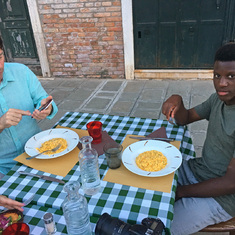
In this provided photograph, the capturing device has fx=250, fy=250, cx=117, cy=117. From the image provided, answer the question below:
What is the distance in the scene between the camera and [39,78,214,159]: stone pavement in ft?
13.1

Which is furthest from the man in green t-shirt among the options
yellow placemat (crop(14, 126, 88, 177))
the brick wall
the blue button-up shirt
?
the brick wall

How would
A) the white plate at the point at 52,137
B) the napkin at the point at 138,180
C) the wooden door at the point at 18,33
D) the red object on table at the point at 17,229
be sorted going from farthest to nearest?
1. the wooden door at the point at 18,33
2. the white plate at the point at 52,137
3. the napkin at the point at 138,180
4. the red object on table at the point at 17,229

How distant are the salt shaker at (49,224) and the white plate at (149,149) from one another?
48cm

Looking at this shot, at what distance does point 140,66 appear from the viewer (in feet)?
17.1

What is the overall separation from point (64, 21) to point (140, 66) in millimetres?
1782

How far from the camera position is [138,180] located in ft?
4.41

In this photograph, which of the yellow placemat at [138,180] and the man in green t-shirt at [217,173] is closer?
the yellow placemat at [138,180]

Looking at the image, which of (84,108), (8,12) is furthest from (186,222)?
(8,12)

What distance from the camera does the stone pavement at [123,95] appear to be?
4004mm

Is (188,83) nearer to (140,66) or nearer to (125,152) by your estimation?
(140,66)

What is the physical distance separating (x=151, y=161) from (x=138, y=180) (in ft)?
0.46

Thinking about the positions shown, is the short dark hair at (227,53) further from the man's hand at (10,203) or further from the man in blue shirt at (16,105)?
the man's hand at (10,203)

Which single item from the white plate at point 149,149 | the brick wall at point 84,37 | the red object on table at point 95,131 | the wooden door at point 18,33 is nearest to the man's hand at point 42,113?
the red object on table at point 95,131

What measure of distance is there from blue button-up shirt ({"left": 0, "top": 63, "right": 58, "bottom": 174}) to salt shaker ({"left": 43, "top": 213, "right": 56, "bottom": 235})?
2.86 ft
